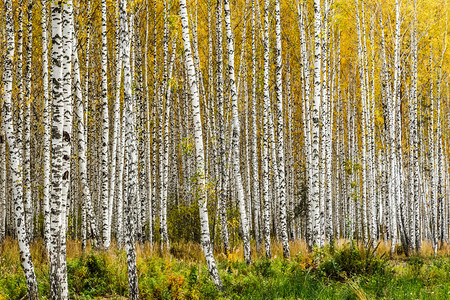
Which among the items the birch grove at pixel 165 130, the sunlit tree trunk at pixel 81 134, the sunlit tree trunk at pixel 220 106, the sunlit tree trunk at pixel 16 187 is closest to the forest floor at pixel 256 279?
the birch grove at pixel 165 130

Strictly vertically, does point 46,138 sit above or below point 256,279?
above

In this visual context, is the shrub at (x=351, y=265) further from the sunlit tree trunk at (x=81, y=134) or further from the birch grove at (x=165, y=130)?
the sunlit tree trunk at (x=81, y=134)

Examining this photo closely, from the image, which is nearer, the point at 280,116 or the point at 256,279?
the point at 256,279

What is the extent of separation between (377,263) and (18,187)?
7297 millimetres

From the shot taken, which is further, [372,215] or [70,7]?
[372,215]

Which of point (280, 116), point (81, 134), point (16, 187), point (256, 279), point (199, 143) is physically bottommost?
point (256, 279)

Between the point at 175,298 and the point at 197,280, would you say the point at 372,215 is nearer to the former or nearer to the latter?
the point at 197,280

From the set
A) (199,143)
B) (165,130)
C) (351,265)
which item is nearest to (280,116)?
(165,130)

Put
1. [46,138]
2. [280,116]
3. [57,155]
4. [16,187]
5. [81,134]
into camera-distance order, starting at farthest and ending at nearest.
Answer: [280,116] < [46,138] < [81,134] < [16,187] < [57,155]

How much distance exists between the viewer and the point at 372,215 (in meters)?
14.0

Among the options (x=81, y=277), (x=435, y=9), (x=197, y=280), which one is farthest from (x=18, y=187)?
(x=435, y=9)

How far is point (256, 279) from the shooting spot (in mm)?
7922

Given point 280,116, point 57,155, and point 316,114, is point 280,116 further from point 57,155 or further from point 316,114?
point 57,155

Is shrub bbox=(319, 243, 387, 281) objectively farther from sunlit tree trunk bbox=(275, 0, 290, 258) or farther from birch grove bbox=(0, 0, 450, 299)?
sunlit tree trunk bbox=(275, 0, 290, 258)
